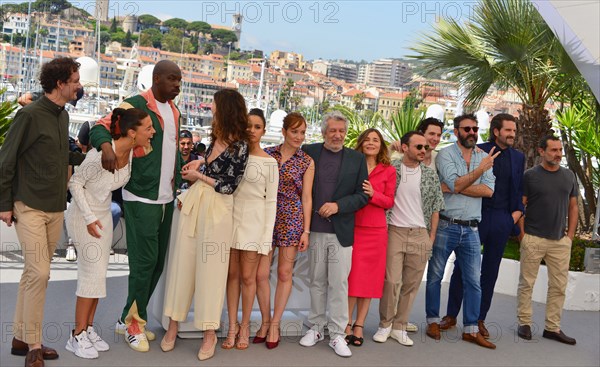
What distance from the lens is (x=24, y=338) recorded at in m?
3.97

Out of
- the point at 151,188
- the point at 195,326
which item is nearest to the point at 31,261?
the point at 151,188

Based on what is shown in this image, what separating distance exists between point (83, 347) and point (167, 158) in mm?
1198

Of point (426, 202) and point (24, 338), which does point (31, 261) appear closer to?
point (24, 338)

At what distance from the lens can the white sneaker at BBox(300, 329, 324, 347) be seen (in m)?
4.88

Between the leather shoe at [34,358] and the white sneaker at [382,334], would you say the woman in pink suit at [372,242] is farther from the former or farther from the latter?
the leather shoe at [34,358]

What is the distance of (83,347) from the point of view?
4270 mm

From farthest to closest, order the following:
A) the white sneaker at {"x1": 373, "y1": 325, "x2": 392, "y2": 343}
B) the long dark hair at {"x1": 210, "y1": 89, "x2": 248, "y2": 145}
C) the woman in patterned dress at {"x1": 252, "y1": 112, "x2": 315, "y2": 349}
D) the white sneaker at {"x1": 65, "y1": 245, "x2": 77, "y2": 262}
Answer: the white sneaker at {"x1": 65, "y1": 245, "x2": 77, "y2": 262} < the white sneaker at {"x1": 373, "y1": 325, "x2": 392, "y2": 343} < the woman in patterned dress at {"x1": 252, "y1": 112, "x2": 315, "y2": 349} < the long dark hair at {"x1": 210, "y1": 89, "x2": 248, "y2": 145}

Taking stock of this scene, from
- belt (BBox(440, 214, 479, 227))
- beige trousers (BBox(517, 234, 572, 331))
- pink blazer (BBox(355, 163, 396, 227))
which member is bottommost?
Answer: beige trousers (BBox(517, 234, 572, 331))

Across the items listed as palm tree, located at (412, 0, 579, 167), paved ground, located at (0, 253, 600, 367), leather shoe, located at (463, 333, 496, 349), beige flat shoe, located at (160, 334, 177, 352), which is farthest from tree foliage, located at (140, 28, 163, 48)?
beige flat shoe, located at (160, 334, 177, 352)

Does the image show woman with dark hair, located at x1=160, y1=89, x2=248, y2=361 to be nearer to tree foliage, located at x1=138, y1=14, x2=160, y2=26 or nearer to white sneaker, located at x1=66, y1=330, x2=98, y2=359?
white sneaker, located at x1=66, y1=330, x2=98, y2=359

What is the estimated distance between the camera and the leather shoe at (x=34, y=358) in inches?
155

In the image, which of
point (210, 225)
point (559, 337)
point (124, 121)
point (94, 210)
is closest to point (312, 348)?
point (210, 225)

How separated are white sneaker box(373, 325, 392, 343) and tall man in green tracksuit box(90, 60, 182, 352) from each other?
5.18 ft

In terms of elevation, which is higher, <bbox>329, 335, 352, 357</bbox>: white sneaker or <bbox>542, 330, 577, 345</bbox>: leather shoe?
<bbox>329, 335, 352, 357</bbox>: white sneaker
